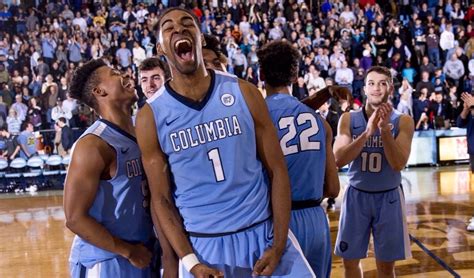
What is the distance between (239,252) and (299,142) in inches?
40.9

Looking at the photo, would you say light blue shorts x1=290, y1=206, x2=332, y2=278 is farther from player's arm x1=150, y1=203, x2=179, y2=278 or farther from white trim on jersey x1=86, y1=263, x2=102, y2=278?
white trim on jersey x1=86, y1=263, x2=102, y2=278

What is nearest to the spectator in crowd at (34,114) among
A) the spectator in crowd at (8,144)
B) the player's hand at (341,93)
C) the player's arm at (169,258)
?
the spectator in crowd at (8,144)

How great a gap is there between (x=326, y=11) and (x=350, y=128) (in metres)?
16.7

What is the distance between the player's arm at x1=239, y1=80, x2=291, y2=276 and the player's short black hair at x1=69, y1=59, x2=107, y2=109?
990mm

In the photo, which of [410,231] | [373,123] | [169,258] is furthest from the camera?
[410,231]

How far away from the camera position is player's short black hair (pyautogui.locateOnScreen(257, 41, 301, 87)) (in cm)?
401

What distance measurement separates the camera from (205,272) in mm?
3068

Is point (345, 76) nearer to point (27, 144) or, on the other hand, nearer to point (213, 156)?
point (27, 144)

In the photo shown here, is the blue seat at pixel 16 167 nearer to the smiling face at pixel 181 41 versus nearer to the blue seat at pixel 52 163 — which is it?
the blue seat at pixel 52 163

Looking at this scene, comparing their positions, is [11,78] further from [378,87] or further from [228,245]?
[228,245]

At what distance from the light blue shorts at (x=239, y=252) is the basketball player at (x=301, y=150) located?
2.51 feet

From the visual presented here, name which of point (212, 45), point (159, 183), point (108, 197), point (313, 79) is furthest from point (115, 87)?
point (313, 79)

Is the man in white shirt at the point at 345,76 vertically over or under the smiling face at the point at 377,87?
over

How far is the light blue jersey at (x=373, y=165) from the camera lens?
525 cm
